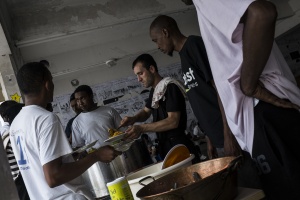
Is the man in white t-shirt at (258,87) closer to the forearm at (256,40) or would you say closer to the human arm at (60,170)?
the forearm at (256,40)

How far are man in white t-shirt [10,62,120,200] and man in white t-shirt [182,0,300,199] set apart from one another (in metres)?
0.85

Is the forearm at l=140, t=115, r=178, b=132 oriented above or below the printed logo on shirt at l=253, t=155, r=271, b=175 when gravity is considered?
above

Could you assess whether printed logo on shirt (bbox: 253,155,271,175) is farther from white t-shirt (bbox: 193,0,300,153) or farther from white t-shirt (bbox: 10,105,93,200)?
white t-shirt (bbox: 10,105,93,200)

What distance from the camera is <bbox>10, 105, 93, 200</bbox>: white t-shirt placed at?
63.1 inches

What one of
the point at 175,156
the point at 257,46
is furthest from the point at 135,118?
the point at 257,46

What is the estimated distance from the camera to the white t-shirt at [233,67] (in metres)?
1.17

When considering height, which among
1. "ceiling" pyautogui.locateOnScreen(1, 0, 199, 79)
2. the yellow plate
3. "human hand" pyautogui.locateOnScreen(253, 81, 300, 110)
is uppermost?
"ceiling" pyautogui.locateOnScreen(1, 0, 199, 79)

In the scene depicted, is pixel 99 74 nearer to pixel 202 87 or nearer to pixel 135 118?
pixel 135 118

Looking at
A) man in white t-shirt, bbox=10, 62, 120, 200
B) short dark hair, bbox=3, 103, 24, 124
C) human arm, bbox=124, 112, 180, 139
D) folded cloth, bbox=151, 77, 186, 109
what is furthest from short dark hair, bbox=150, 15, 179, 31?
short dark hair, bbox=3, 103, 24, 124

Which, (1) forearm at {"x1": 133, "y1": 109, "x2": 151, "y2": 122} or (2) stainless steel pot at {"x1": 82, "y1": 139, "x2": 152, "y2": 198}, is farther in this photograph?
(1) forearm at {"x1": 133, "y1": 109, "x2": 151, "y2": 122}

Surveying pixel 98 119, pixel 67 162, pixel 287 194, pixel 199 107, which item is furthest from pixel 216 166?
pixel 98 119

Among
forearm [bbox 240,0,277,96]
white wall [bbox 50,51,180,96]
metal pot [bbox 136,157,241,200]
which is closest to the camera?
metal pot [bbox 136,157,241,200]

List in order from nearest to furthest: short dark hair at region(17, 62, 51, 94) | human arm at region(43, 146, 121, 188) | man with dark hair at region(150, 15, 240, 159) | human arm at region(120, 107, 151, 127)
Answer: human arm at region(43, 146, 121, 188)
man with dark hair at region(150, 15, 240, 159)
short dark hair at region(17, 62, 51, 94)
human arm at region(120, 107, 151, 127)

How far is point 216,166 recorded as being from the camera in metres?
1.07
